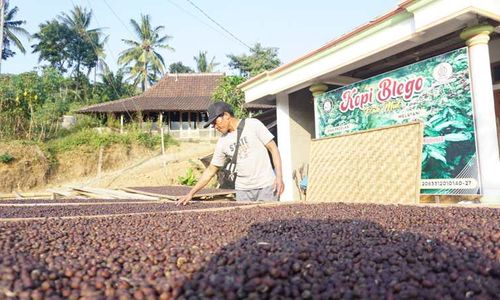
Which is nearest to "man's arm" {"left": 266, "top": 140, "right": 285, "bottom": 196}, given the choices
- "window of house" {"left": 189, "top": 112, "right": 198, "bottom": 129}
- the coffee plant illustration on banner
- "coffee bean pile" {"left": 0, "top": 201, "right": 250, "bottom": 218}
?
"coffee bean pile" {"left": 0, "top": 201, "right": 250, "bottom": 218}

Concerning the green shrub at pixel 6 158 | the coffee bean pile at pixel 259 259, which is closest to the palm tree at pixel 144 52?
the green shrub at pixel 6 158

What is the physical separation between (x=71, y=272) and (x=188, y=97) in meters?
22.3

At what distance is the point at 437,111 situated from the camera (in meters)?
4.43

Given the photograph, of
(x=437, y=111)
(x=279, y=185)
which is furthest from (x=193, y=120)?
(x=279, y=185)

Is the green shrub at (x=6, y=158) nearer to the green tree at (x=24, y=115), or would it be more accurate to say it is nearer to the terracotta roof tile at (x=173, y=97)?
the green tree at (x=24, y=115)

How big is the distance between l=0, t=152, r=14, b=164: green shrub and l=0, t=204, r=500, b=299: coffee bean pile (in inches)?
596

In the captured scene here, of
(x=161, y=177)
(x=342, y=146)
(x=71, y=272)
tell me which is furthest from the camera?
(x=161, y=177)

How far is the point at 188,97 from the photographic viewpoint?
2286 centimetres

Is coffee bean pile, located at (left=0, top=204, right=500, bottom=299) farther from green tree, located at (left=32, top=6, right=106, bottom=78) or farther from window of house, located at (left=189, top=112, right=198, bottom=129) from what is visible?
green tree, located at (left=32, top=6, right=106, bottom=78)

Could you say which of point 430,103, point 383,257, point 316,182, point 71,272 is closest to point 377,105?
point 430,103

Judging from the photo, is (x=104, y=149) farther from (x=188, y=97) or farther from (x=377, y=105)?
(x=377, y=105)

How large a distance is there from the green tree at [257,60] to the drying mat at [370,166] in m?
20.0

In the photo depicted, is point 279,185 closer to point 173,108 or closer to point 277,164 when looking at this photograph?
point 277,164

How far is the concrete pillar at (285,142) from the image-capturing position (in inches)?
289
